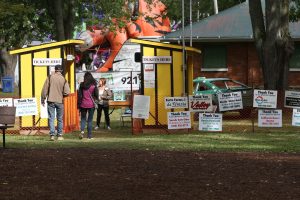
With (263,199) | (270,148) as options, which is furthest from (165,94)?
(263,199)

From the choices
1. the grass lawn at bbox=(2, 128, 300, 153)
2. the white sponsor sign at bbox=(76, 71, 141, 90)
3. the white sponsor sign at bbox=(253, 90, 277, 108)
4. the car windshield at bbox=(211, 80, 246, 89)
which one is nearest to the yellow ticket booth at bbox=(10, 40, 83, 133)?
the grass lawn at bbox=(2, 128, 300, 153)

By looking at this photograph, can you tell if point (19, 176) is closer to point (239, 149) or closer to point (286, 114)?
point (239, 149)

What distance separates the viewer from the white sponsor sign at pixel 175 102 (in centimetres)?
2723

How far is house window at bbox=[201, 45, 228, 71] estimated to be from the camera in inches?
1893

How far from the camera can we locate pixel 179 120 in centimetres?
2745

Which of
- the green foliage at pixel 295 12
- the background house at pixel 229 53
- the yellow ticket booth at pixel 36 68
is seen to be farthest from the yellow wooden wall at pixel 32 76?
the background house at pixel 229 53

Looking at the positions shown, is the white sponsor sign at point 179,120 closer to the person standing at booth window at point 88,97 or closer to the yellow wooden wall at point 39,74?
the person standing at booth window at point 88,97

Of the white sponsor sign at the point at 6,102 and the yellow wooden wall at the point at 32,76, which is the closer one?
the white sponsor sign at the point at 6,102

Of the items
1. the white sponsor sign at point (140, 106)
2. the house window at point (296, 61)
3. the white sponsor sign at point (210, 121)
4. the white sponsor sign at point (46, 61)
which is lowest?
the white sponsor sign at point (210, 121)

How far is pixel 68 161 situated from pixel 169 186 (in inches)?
182

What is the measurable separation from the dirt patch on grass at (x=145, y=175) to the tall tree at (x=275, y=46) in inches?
569

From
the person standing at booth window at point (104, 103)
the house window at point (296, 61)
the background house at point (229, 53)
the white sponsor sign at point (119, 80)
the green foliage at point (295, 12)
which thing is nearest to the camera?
the person standing at booth window at point (104, 103)

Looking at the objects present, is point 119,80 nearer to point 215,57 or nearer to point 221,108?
point 215,57

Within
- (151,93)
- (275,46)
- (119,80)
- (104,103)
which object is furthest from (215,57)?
(151,93)
